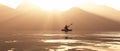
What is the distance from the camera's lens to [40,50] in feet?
276

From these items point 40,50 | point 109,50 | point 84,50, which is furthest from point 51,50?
point 109,50

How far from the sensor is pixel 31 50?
8406 centimetres

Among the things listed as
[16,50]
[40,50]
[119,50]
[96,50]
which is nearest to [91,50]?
[96,50]

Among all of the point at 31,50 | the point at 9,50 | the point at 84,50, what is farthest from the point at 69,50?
the point at 9,50

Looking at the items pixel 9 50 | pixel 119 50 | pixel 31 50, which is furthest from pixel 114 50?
pixel 9 50

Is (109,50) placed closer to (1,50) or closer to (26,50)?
(26,50)

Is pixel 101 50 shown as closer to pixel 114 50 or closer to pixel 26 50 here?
pixel 114 50

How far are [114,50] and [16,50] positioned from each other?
86.7ft

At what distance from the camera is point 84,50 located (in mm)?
83625

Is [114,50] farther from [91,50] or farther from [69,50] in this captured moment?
[69,50]

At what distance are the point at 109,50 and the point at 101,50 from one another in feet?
7.04

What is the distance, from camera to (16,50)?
3329 inches

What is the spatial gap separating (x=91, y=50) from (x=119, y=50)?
7.43 m

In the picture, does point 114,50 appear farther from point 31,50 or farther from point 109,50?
point 31,50
